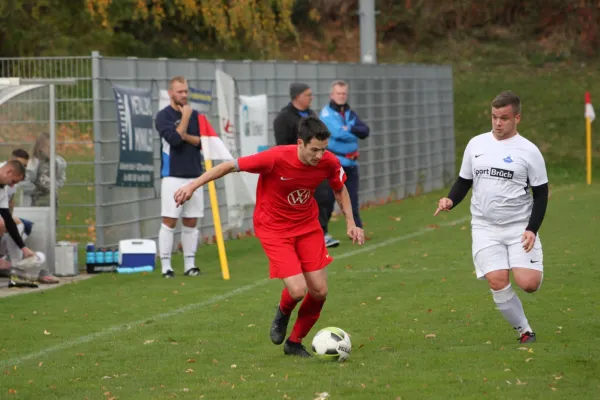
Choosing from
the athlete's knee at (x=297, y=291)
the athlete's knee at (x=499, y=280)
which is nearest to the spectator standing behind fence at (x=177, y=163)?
the athlete's knee at (x=297, y=291)

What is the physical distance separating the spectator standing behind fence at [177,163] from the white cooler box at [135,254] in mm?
644

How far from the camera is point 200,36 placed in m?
39.8

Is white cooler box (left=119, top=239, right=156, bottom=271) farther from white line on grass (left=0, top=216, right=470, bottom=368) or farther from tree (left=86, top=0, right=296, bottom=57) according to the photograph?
tree (left=86, top=0, right=296, bottom=57)

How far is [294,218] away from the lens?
8.71 meters

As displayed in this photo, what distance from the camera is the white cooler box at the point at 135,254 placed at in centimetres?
1453

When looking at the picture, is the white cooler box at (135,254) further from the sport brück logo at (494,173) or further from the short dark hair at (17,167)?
the sport brück logo at (494,173)

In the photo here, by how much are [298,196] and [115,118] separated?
709 cm

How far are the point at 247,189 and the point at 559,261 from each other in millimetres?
5484

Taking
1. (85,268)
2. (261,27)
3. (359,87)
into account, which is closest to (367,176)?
(359,87)

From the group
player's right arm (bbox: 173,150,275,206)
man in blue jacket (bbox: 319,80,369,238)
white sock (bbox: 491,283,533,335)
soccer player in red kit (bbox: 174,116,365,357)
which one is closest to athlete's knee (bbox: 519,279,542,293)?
white sock (bbox: 491,283,533,335)

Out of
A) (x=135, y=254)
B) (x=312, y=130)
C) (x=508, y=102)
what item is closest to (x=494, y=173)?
(x=508, y=102)

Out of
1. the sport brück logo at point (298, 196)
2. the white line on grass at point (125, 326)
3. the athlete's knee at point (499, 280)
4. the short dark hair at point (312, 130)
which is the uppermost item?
the short dark hair at point (312, 130)

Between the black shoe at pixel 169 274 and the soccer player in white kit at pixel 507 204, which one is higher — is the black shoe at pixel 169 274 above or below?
below

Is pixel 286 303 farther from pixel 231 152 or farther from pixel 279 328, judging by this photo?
pixel 231 152
